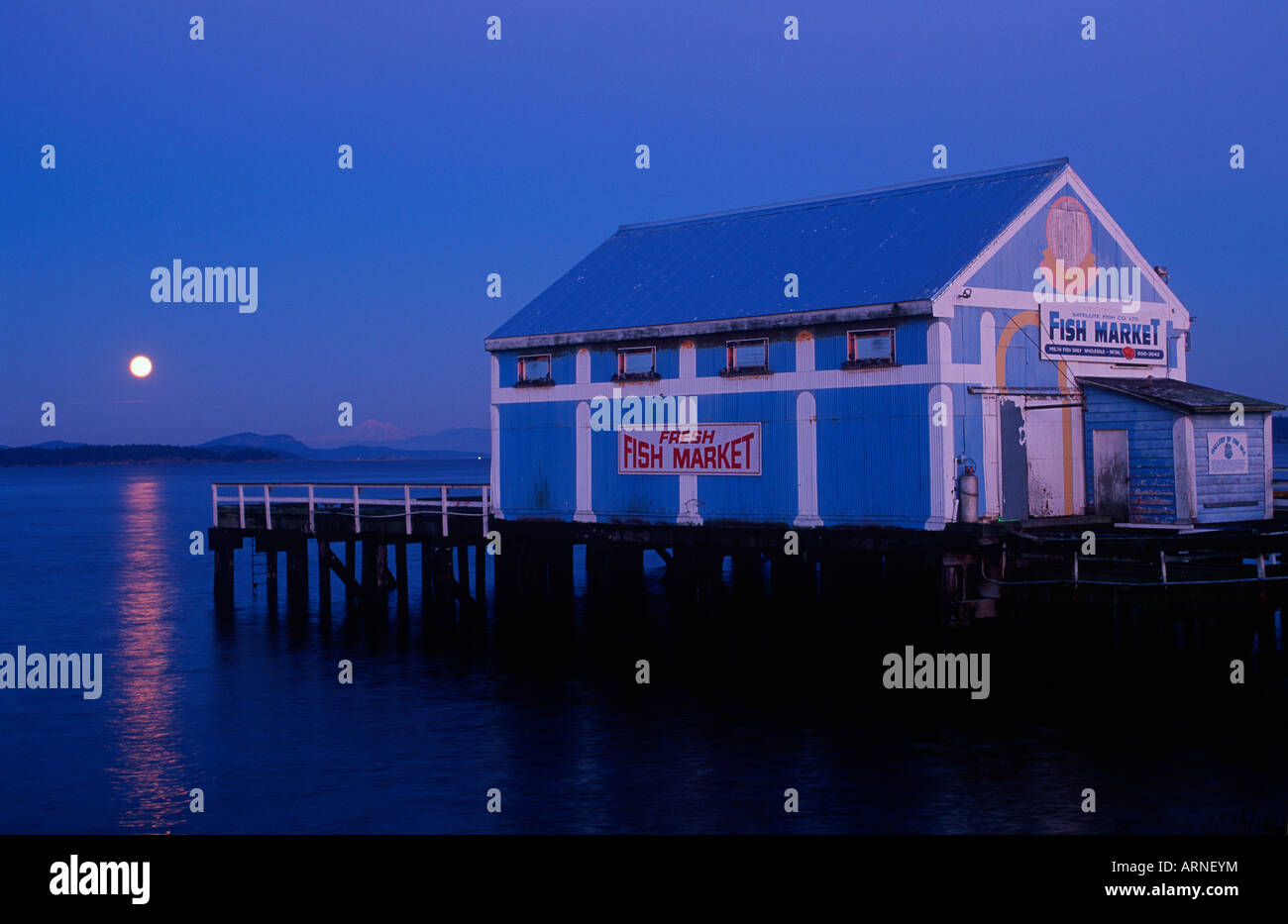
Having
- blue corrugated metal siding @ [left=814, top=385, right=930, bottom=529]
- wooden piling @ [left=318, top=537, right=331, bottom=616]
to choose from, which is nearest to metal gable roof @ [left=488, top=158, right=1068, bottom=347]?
blue corrugated metal siding @ [left=814, top=385, right=930, bottom=529]

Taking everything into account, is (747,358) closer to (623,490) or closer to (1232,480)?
(623,490)

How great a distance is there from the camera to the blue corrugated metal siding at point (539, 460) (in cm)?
3228

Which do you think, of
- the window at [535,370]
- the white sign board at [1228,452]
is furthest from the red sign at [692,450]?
the white sign board at [1228,452]

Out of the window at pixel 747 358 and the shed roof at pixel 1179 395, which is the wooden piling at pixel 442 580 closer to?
the window at pixel 747 358

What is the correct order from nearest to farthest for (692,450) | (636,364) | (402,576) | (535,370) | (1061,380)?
(1061,380) → (692,450) → (636,364) → (535,370) → (402,576)

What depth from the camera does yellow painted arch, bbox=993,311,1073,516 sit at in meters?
26.9

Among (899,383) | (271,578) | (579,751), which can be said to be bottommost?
(579,751)

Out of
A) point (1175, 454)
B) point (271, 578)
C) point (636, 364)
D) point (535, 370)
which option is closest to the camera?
point (1175, 454)

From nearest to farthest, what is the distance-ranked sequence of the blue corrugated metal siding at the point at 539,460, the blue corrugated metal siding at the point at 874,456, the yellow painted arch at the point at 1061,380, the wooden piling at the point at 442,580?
1. the blue corrugated metal siding at the point at 874,456
2. the yellow painted arch at the point at 1061,380
3. the blue corrugated metal siding at the point at 539,460
4. the wooden piling at the point at 442,580

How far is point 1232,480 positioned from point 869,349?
7.34 meters

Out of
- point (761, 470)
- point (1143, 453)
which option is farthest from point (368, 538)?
point (1143, 453)

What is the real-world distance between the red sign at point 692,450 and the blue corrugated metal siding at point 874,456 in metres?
1.81

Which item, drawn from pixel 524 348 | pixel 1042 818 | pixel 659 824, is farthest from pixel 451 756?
pixel 524 348

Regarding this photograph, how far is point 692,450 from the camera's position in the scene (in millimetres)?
29875
